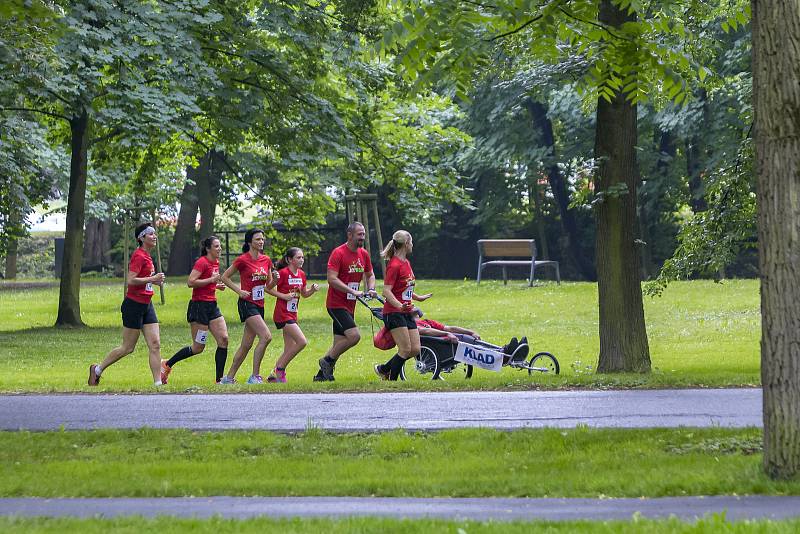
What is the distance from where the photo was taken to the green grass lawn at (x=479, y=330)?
15.8 metres

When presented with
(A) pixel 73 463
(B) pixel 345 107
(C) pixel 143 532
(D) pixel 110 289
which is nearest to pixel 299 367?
(B) pixel 345 107

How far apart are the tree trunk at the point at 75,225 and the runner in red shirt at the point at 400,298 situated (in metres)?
12.9

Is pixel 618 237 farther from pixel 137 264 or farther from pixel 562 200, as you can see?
pixel 562 200

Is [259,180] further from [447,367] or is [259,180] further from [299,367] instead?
[447,367]

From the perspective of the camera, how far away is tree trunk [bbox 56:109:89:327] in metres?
26.9

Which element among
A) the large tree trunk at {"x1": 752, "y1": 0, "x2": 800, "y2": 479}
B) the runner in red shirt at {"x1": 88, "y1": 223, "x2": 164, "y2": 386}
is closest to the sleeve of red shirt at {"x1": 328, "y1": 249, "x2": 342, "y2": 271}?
the runner in red shirt at {"x1": 88, "y1": 223, "x2": 164, "y2": 386}

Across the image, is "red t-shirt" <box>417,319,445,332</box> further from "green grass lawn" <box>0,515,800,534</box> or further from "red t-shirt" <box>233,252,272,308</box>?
"green grass lawn" <box>0,515,800,534</box>

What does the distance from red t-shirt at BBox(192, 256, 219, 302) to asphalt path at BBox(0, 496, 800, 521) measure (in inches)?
295

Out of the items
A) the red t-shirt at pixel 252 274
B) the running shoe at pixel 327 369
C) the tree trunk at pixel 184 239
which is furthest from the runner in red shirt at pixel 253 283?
the tree trunk at pixel 184 239

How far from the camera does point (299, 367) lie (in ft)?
67.5

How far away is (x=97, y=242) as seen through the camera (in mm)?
53531

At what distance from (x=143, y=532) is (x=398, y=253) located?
27.6 feet

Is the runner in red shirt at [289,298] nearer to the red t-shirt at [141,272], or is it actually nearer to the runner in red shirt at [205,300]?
the runner in red shirt at [205,300]

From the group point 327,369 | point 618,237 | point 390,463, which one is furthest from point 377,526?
point 618,237
